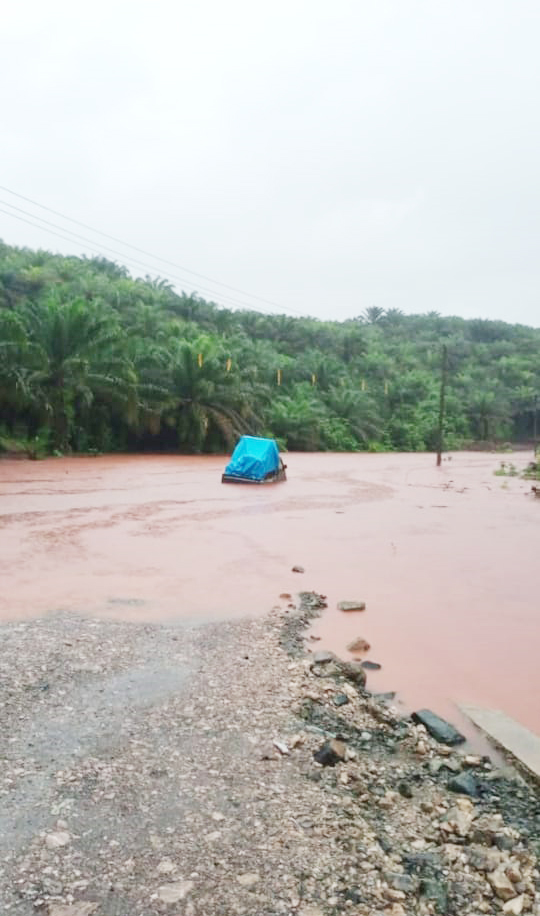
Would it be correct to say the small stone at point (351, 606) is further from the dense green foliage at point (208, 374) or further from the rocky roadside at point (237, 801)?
the dense green foliage at point (208, 374)

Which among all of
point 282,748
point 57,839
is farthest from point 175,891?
point 282,748

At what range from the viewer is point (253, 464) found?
20125 mm

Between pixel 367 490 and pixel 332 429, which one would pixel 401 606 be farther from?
pixel 332 429

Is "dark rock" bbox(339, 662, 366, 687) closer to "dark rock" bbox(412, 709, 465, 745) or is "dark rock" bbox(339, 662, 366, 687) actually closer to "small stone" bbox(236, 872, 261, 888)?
"dark rock" bbox(412, 709, 465, 745)

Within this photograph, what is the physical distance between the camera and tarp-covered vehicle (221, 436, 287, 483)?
20078 millimetres

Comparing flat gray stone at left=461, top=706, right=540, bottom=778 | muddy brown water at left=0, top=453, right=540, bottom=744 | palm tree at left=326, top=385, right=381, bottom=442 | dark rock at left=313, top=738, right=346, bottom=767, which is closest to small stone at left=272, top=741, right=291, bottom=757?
dark rock at left=313, top=738, right=346, bottom=767

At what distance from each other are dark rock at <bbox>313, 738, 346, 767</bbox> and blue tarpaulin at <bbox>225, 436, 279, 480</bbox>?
16181 mm

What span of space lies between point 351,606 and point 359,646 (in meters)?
1.19

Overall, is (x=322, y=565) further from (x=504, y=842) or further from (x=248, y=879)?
(x=248, y=879)

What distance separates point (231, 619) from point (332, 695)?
2.07 m

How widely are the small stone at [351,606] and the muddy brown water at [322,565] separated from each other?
11 centimetres

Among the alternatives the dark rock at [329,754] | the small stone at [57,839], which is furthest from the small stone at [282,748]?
the small stone at [57,839]

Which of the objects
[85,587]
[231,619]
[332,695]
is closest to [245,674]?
[332,695]

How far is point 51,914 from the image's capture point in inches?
98.6
